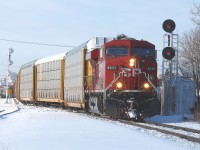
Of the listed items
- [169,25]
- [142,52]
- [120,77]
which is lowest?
[120,77]

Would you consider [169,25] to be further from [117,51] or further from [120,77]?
[120,77]

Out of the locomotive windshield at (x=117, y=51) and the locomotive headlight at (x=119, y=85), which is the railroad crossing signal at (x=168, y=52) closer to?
the locomotive windshield at (x=117, y=51)

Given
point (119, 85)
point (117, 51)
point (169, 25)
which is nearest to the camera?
point (119, 85)

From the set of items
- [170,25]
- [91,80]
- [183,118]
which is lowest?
[183,118]

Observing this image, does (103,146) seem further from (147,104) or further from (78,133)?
(147,104)

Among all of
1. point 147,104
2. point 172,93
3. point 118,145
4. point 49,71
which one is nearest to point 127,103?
point 147,104

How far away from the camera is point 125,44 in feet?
63.6

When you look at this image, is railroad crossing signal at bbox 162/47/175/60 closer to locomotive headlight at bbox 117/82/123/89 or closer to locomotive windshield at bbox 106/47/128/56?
locomotive windshield at bbox 106/47/128/56

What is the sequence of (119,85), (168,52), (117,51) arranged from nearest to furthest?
(119,85) → (117,51) → (168,52)

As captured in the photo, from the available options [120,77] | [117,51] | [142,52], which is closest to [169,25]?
[142,52]

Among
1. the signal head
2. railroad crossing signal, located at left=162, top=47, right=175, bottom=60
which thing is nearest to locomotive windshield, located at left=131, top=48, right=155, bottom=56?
railroad crossing signal, located at left=162, top=47, right=175, bottom=60

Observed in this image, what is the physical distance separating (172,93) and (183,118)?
246cm

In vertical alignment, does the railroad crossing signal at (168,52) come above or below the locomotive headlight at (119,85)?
above

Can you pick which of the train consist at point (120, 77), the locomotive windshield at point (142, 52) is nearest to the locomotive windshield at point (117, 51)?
the train consist at point (120, 77)
